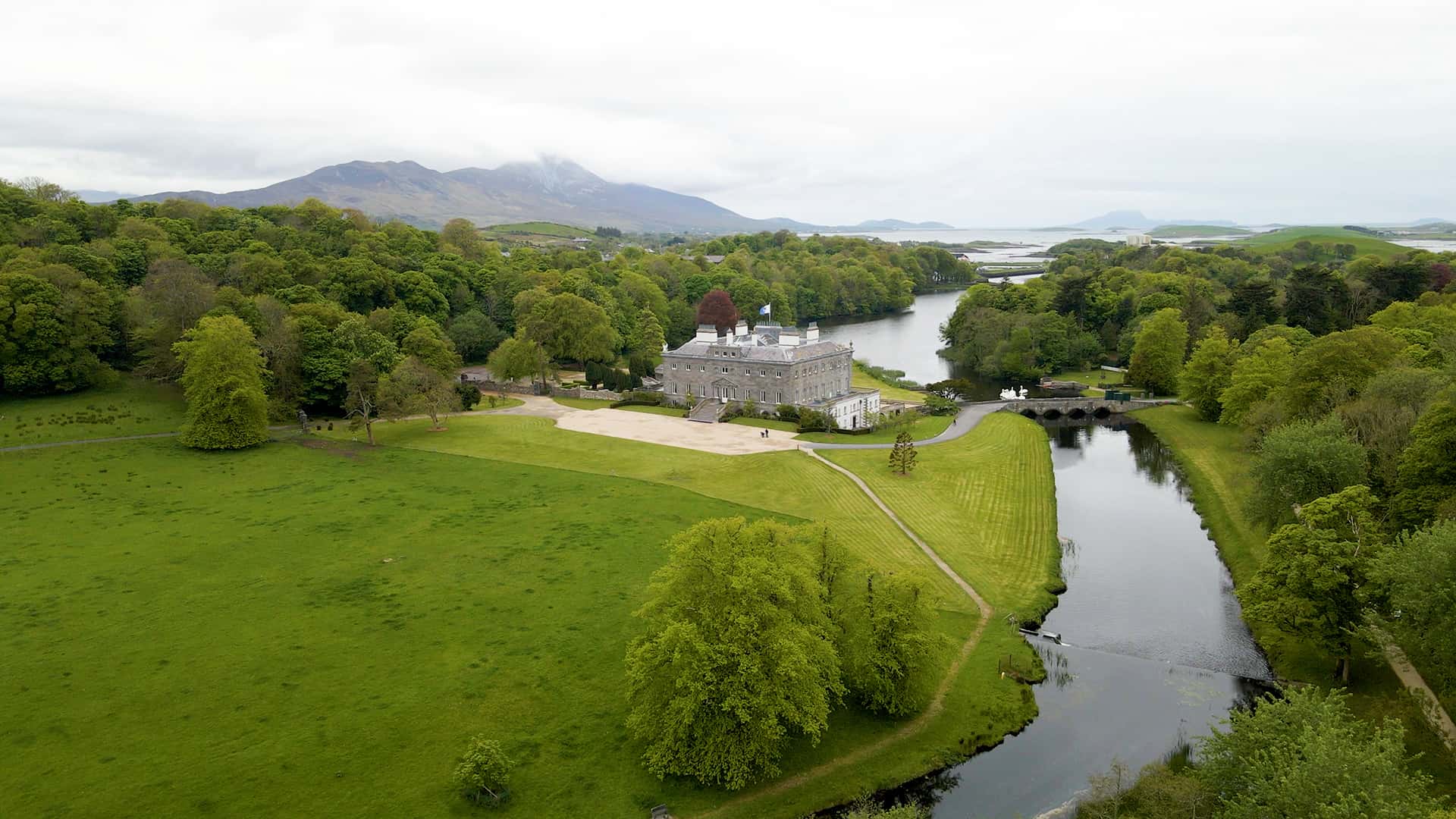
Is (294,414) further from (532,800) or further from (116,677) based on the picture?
(532,800)

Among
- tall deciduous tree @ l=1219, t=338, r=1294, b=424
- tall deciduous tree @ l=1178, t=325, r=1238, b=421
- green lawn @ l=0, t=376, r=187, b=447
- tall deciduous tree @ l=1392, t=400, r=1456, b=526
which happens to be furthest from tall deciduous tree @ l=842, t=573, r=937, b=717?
green lawn @ l=0, t=376, r=187, b=447

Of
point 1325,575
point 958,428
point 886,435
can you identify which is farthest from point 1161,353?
point 1325,575

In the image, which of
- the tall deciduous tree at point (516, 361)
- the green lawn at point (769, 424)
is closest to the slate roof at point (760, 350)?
the green lawn at point (769, 424)

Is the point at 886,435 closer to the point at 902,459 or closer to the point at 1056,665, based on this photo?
the point at 902,459

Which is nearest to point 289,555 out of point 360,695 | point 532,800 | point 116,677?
point 116,677

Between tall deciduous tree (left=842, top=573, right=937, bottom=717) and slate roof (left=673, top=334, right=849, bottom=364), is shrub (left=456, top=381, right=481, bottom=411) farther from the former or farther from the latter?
tall deciduous tree (left=842, top=573, right=937, bottom=717)

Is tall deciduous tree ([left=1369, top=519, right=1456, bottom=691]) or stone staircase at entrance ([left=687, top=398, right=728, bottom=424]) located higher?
tall deciduous tree ([left=1369, top=519, right=1456, bottom=691])
